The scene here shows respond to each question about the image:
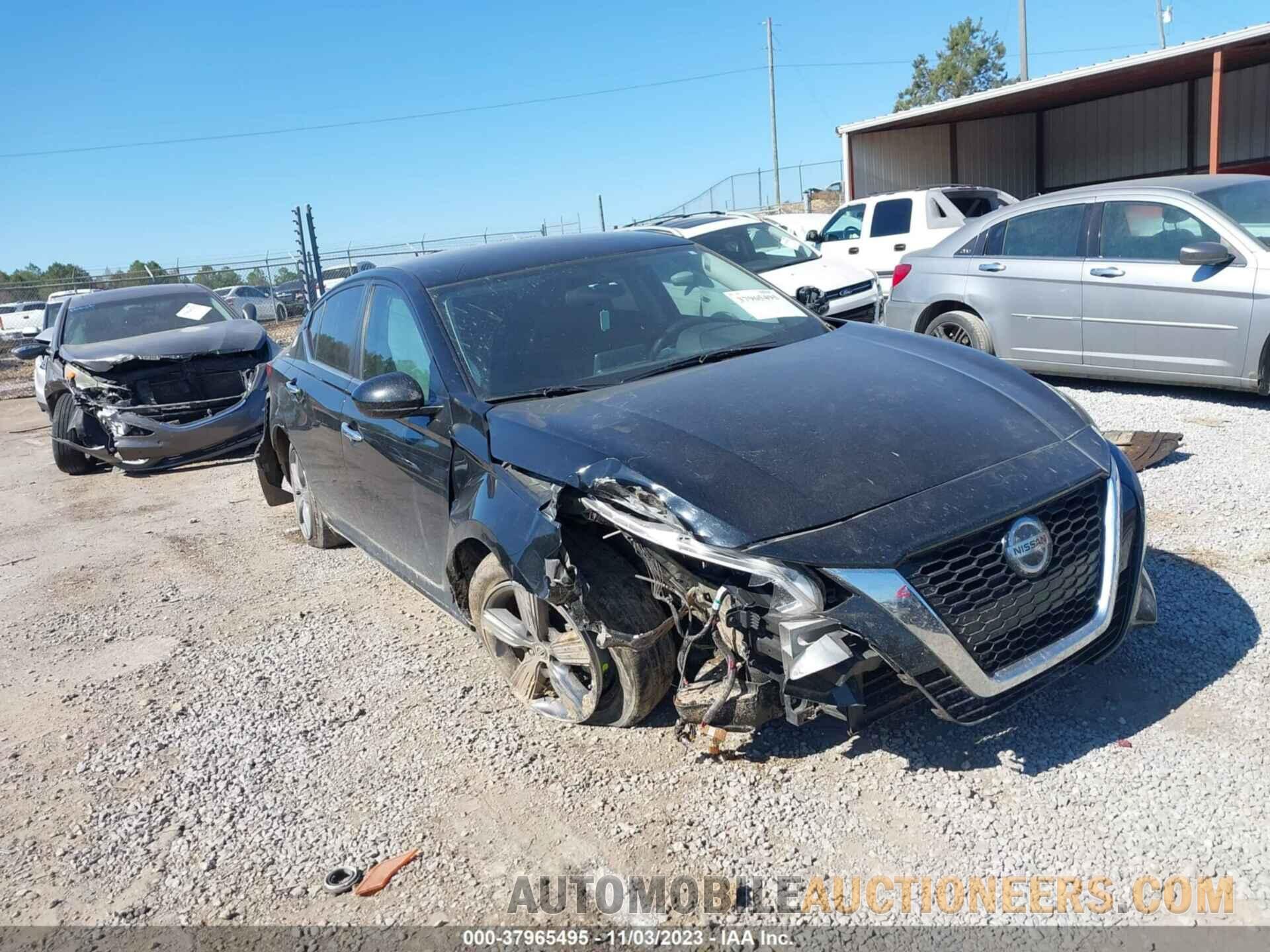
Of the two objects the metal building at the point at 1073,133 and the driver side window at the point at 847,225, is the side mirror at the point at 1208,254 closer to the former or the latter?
the driver side window at the point at 847,225

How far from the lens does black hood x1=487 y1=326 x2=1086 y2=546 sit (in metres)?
3.01

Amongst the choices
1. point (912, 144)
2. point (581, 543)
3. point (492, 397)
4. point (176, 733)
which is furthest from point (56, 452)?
point (912, 144)

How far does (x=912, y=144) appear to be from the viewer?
81.6ft

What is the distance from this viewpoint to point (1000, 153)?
27703 millimetres

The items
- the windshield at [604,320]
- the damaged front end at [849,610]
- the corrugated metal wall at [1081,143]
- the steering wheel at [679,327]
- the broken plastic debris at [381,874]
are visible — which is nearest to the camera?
the damaged front end at [849,610]

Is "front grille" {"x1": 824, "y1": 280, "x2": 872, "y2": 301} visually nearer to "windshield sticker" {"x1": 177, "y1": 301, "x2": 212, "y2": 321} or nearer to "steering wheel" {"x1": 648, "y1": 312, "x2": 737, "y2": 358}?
"steering wheel" {"x1": 648, "y1": 312, "x2": 737, "y2": 358}

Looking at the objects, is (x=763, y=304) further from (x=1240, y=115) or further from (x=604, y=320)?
(x=1240, y=115)

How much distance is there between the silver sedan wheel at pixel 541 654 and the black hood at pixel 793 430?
1.73 ft

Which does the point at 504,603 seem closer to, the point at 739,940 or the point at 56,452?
the point at 739,940

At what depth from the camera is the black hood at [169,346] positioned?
30.4 feet

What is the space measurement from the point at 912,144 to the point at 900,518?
24.2 meters

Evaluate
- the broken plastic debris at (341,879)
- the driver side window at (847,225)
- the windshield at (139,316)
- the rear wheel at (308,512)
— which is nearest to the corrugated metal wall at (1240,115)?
the driver side window at (847,225)

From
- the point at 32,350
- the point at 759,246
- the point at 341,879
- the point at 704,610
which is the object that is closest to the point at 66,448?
the point at 32,350

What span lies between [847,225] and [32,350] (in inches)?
426
